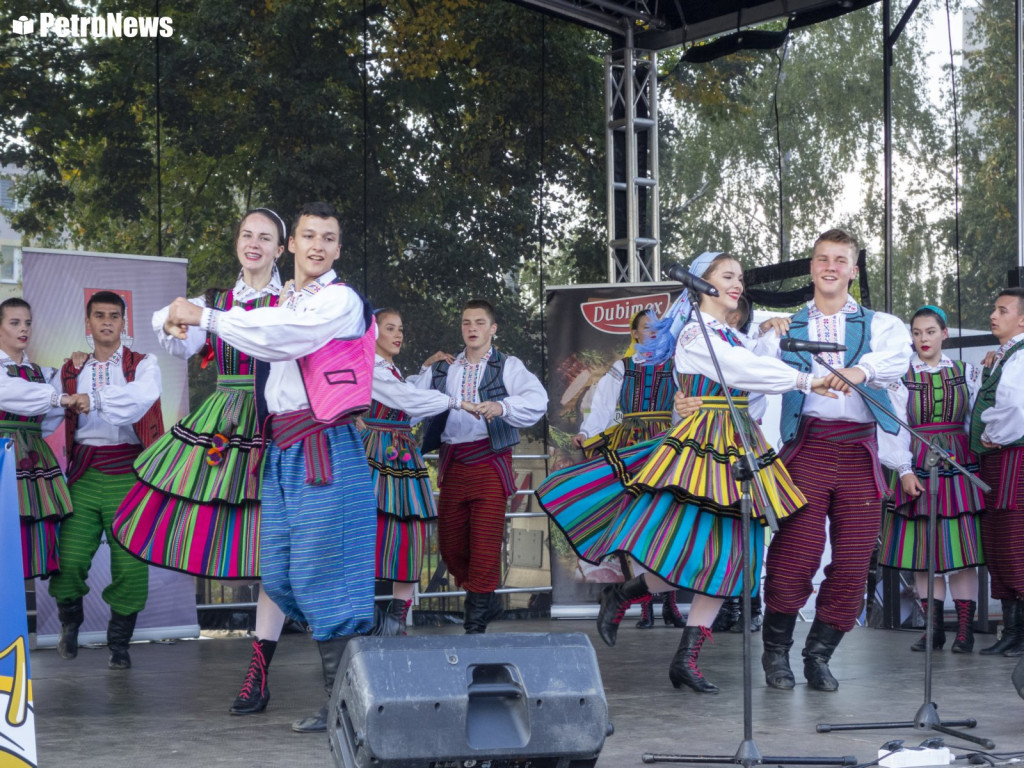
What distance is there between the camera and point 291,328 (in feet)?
11.7

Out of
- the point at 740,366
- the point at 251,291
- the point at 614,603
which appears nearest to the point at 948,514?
the point at 614,603

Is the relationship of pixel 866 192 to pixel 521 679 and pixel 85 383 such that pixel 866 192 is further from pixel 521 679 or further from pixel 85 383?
pixel 521 679

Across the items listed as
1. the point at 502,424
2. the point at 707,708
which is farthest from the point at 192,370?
the point at 707,708

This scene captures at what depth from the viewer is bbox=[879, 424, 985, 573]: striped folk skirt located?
6.16 meters

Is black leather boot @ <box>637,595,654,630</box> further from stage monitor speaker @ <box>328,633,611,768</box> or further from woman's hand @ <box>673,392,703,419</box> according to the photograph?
stage monitor speaker @ <box>328,633,611,768</box>

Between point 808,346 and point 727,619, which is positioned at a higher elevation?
point 808,346

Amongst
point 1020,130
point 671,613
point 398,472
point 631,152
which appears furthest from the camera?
point 631,152

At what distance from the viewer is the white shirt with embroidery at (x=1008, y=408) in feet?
19.0

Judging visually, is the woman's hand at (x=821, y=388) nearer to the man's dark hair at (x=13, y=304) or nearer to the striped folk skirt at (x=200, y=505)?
the striped folk skirt at (x=200, y=505)

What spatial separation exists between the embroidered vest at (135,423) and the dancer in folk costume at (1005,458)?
12.9 ft

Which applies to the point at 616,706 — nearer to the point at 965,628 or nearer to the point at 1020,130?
the point at 965,628

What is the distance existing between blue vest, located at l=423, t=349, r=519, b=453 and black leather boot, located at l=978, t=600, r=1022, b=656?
2.57 meters

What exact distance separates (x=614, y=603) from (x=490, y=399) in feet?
5.32

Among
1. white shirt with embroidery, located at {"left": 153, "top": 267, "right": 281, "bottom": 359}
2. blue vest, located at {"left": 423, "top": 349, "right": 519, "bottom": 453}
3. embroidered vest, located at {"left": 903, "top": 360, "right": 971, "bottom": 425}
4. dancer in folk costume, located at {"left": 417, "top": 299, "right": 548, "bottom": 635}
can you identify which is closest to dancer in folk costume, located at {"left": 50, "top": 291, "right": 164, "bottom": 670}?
white shirt with embroidery, located at {"left": 153, "top": 267, "right": 281, "bottom": 359}
